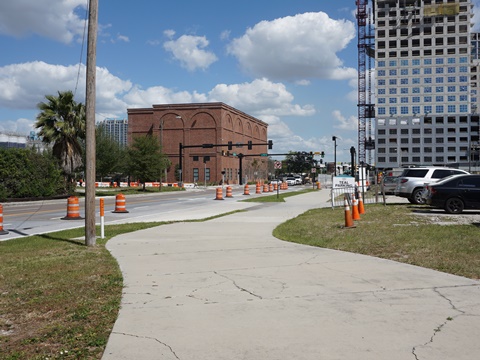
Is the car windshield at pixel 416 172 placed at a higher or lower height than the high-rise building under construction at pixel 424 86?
lower

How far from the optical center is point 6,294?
6.69 metres

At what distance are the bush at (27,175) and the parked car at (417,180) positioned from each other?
941 inches

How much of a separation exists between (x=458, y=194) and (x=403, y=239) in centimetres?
791

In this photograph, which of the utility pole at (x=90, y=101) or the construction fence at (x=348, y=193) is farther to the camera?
the construction fence at (x=348, y=193)

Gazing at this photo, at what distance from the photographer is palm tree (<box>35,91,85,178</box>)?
124 ft

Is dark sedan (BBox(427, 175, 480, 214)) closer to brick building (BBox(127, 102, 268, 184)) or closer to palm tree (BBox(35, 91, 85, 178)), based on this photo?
palm tree (BBox(35, 91, 85, 178))

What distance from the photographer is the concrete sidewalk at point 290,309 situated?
4.45m

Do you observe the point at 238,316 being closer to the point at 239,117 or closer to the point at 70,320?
the point at 70,320

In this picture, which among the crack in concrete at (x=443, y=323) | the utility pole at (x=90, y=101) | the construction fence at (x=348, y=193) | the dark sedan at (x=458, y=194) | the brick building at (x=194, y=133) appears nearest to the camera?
the crack in concrete at (x=443, y=323)

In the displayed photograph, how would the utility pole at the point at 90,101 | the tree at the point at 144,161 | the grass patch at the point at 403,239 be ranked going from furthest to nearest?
the tree at the point at 144,161
the utility pole at the point at 90,101
the grass patch at the point at 403,239

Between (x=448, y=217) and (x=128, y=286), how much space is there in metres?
12.8

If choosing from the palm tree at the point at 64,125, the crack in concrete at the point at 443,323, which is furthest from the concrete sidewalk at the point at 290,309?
the palm tree at the point at 64,125

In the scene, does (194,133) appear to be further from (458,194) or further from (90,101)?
(90,101)

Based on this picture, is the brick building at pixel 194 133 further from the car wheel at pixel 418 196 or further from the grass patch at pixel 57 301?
the grass patch at pixel 57 301
